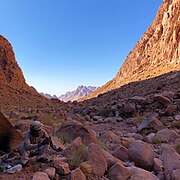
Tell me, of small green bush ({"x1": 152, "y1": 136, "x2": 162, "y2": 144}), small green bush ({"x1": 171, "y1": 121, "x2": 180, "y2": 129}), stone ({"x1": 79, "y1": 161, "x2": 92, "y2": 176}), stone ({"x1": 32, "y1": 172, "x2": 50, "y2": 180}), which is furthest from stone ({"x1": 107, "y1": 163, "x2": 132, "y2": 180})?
small green bush ({"x1": 171, "y1": 121, "x2": 180, "y2": 129})

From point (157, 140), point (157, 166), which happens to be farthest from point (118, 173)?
A: point (157, 140)

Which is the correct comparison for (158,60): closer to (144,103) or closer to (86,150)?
(144,103)

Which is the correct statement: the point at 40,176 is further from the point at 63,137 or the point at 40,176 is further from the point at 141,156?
the point at 63,137

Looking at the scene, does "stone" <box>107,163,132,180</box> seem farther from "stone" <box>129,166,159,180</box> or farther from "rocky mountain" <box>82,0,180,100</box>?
"rocky mountain" <box>82,0,180,100</box>

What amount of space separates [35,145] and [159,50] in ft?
159

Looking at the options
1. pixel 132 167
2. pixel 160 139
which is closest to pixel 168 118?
pixel 160 139

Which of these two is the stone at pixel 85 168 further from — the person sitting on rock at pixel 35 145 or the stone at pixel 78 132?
the stone at pixel 78 132

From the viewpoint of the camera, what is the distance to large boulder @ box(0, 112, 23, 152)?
5.98m

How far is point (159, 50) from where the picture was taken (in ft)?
167

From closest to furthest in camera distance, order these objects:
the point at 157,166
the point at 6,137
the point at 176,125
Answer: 1. the point at 157,166
2. the point at 6,137
3. the point at 176,125

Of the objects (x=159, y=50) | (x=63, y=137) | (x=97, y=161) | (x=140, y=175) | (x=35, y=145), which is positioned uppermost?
(x=159, y=50)

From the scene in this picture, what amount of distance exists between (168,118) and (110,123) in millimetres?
2779

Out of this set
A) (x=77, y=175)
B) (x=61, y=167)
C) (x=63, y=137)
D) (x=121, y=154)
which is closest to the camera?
(x=77, y=175)

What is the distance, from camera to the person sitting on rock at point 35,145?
4926 millimetres
